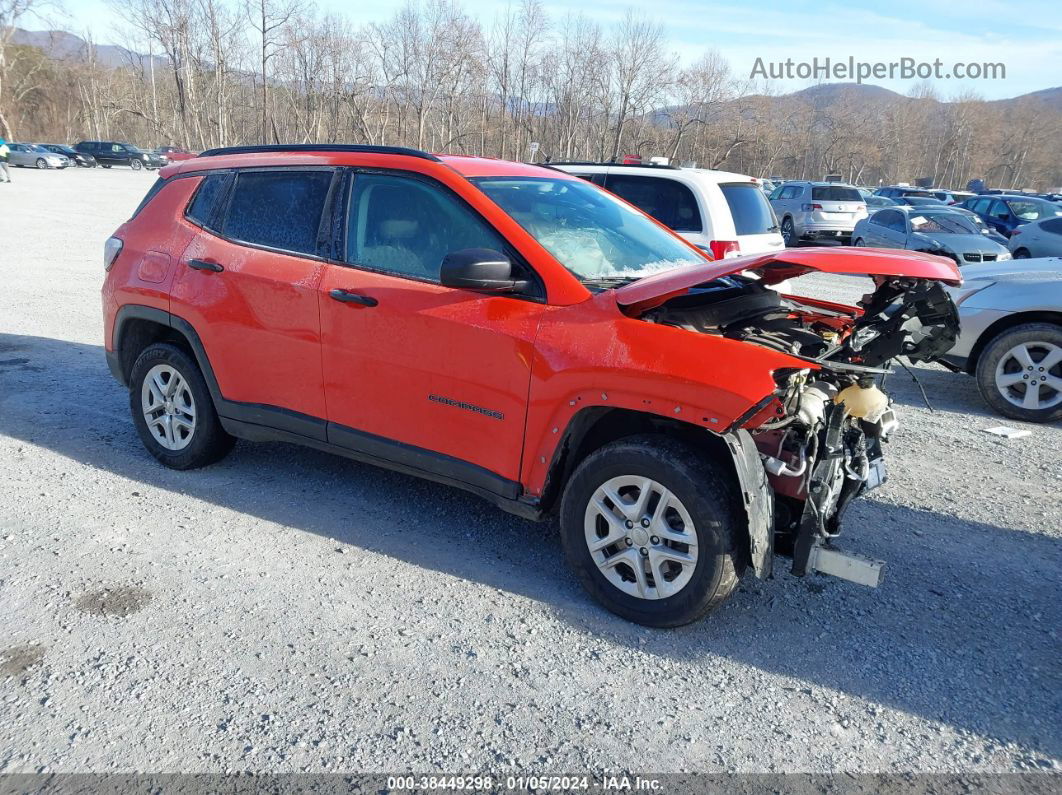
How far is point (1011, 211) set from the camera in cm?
2184

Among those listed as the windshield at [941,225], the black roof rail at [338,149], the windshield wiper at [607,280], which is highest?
the black roof rail at [338,149]

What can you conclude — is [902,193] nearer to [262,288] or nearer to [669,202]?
[669,202]

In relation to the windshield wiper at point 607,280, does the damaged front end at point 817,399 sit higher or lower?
lower

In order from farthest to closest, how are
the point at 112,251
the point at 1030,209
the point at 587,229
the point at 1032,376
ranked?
1. the point at 1030,209
2. the point at 1032,376
3. the point at 112,251
4. the point at 587,229

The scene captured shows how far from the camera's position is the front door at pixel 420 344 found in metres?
3.44

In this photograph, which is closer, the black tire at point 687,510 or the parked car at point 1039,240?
the black tire at point 687,510

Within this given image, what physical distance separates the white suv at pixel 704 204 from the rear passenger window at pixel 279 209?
4719 mm

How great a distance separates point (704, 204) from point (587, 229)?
4641 mm

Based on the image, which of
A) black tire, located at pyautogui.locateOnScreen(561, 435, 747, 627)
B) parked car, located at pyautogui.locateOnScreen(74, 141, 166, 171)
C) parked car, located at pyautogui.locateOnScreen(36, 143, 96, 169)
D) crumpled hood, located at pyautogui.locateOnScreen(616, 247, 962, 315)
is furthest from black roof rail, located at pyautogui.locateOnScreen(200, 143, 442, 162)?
parked car, located at pyautogui.locateOnScreen(36, 143, 96, 169)

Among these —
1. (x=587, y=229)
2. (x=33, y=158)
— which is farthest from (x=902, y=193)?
(x=33, y=158)

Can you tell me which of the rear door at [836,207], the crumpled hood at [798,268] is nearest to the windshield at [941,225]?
the rear door at [836,207]

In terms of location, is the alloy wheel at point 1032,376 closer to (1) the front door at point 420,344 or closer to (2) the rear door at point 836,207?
(1) the front door at point 420,344

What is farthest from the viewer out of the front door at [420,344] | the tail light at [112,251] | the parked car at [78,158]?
the parked car at [78,158]

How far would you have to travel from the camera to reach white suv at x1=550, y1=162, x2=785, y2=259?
8.18 metres
